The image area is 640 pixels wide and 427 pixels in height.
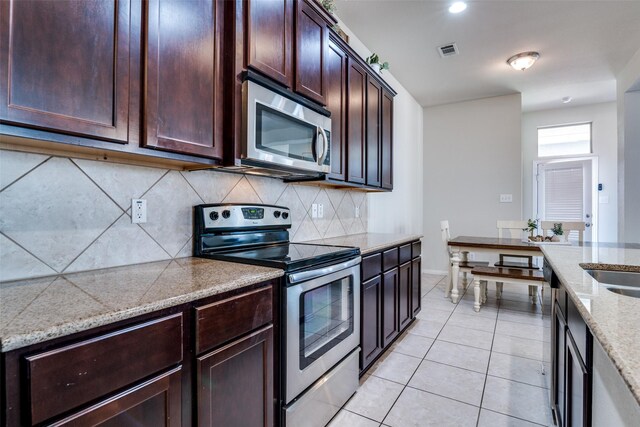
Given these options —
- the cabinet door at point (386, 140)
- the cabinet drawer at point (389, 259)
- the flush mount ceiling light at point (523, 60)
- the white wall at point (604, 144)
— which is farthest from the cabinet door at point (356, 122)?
the white wall at point (604, 144)

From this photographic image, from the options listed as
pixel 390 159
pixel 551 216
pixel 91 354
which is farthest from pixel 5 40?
pixel 551 216

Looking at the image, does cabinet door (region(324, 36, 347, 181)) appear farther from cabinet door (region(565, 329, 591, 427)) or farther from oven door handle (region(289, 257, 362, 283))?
cabinet door (region(565, 329, 591, 427))

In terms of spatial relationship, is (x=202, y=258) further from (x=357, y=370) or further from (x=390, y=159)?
(x=390, y=159)

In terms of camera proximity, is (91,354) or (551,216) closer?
(91,354)

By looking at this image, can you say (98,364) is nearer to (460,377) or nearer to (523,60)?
(460,377)

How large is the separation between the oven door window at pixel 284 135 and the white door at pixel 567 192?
5612 millimetres

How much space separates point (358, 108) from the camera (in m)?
2.65

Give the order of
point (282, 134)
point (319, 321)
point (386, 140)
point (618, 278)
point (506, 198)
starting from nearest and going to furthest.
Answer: point (618, 278) < point (319, 321) < point (282, 134) < point (386, 140) < point (506, 198)

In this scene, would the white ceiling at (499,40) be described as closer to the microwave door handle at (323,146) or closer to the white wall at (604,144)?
the white wall at (604,144)

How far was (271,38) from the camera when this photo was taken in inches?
64.7

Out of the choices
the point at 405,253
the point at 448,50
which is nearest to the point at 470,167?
the point at 448,50

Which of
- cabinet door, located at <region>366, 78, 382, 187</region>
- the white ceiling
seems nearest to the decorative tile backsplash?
cabinet door, located at <region>366, 78, 382, 187</region>

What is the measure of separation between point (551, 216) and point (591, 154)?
4.01ft

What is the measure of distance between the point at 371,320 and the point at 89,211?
1724 mm
